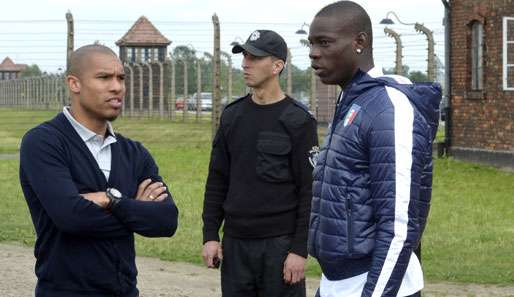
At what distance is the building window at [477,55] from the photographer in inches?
853

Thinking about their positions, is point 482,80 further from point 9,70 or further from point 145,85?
point 9,70

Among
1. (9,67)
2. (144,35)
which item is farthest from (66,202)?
(9,67)

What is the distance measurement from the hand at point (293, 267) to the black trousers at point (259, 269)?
1.4 inches

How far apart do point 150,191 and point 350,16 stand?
1.19m

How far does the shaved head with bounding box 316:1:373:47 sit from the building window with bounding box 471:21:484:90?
704 inches

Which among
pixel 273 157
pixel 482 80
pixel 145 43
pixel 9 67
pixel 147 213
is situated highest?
pixel 9 67

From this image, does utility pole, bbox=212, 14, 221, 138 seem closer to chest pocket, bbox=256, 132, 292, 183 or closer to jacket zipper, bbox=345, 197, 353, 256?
chest pocket, bbox=256, 132, 292, 183

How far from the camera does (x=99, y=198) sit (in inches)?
174

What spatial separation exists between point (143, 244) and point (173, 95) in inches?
934

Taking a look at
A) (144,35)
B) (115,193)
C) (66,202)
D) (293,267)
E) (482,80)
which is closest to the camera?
(66,202)

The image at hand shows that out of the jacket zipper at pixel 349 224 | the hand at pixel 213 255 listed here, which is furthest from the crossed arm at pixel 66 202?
the hand at pixel 213 255

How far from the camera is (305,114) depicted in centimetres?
593

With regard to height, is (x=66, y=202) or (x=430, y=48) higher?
(x=430, y=48)

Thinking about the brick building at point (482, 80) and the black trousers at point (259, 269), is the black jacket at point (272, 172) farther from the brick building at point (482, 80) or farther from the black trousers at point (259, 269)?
the brick building at point (482, 80)
